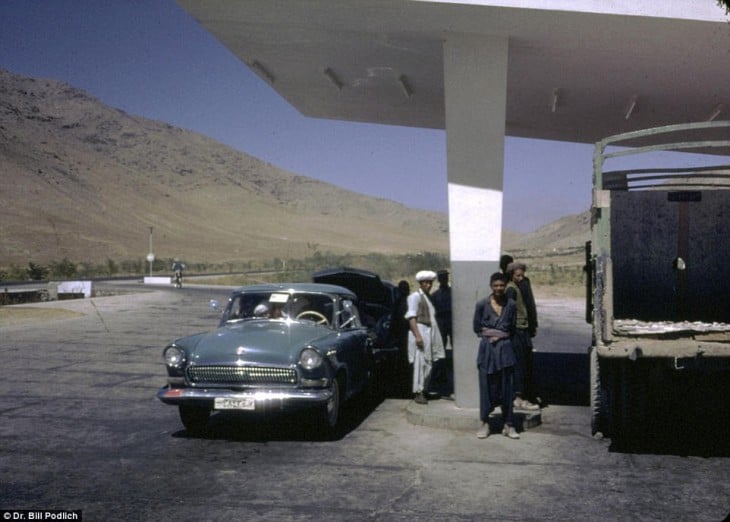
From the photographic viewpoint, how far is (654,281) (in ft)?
29.3

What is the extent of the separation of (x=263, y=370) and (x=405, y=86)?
5560 millimetres

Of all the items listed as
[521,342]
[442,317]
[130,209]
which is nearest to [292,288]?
[521,342]

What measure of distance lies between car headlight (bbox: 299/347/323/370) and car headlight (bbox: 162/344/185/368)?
1.25 meters

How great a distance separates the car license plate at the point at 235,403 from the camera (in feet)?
25.3

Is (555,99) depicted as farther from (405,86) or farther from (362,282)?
(362,282)

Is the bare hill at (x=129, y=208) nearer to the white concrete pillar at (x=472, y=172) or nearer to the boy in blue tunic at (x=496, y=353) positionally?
the white concrete pillar at (x=472, y=172)

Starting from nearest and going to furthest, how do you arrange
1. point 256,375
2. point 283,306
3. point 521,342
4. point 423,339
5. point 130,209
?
point 256,375 → point 283,306 → point 521,342 → point 423,339 → point 130,209

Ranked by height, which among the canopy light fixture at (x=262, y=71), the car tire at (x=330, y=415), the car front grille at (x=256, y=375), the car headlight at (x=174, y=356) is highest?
the canopy light fixture at (x=262, y=71)

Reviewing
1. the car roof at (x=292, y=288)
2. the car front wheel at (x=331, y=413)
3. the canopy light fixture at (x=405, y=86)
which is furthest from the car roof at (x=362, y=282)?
the car front wheel at (x=331, y=413)

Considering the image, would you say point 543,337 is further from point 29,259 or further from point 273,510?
A: point 29,259

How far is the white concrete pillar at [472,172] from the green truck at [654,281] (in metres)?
1.26

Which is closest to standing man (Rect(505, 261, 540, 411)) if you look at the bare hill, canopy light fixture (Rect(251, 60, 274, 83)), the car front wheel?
the car front wheel

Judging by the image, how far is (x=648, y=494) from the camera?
19.4 feet

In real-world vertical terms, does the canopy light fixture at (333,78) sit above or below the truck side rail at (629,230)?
above
